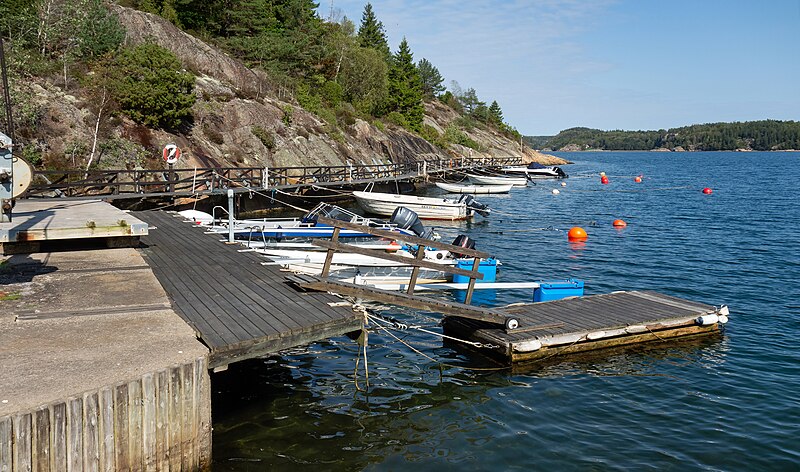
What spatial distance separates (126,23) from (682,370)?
4186cm

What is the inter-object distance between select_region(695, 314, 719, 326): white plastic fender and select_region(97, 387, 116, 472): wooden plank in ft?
40.0

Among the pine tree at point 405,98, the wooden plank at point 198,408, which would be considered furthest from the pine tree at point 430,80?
the wooden plank at point 198,408

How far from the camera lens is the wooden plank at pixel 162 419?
638 cm

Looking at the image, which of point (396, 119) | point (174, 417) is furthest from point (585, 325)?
point (396, 119)

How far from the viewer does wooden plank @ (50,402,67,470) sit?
5.56 m

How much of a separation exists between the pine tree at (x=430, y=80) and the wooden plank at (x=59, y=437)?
4587 inches

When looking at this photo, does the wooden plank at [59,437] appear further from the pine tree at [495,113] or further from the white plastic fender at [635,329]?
the pine tree at [495,113]

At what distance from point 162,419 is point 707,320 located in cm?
1187

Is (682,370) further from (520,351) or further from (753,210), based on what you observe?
(753,210)

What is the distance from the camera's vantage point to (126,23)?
42.0 meters

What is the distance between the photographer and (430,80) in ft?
394

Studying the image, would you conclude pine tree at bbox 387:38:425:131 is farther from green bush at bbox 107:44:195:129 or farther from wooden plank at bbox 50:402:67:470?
wooden plank at bbox 50:402:67:470

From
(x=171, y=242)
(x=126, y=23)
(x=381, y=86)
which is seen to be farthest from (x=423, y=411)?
(x=381, y=86)

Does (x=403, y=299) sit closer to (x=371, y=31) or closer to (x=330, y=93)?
(x=330, y=93)
